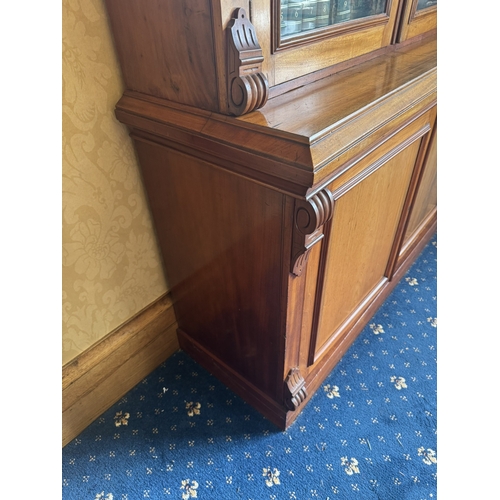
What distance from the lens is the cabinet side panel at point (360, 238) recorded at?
786 mm

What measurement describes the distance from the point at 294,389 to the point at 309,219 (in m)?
0.51

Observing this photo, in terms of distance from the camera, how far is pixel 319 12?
678mm

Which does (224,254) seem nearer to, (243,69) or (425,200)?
(243,69)

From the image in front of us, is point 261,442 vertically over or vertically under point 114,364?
under

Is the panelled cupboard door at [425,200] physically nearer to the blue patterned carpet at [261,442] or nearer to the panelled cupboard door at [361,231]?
the panelled cupboard door at [361,231]

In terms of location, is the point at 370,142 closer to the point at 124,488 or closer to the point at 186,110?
the point at 186,110

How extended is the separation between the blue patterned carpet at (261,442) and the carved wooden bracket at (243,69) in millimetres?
840

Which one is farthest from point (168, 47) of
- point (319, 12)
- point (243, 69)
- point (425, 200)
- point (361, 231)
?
point (425, 200)

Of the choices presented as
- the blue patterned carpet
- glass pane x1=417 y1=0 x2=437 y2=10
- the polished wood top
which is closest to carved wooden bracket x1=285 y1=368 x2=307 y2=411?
the blue patterned carpet

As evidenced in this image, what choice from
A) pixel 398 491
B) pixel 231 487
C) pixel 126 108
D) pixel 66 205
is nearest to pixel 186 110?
pixel 126 108

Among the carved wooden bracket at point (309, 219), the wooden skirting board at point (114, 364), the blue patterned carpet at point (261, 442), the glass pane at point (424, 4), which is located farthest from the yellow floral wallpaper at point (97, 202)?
the glass pane at point (424, 4)

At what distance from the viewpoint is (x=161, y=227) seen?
95 centimetres

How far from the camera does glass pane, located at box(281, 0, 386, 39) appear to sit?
0.62m

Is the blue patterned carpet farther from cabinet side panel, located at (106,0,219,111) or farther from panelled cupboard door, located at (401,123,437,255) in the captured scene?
cabinet side panel, located at (106,0,219,111)
